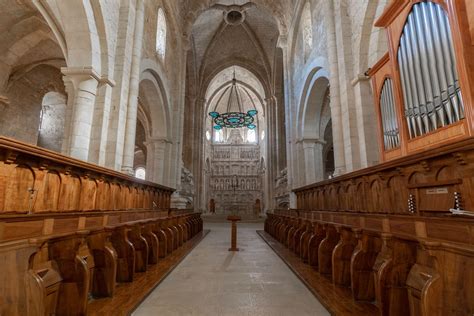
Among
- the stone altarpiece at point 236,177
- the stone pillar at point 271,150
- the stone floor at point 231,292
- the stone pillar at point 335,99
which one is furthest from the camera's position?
the stone altarpiece at point 236,177

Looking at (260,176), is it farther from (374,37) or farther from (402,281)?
(402,281)

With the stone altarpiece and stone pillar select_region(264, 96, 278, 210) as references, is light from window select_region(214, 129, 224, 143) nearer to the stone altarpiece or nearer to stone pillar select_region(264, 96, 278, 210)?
the stone altarpiece

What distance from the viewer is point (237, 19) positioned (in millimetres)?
17297

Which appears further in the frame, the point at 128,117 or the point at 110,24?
the point at 128,117

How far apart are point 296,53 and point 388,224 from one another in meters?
11.7

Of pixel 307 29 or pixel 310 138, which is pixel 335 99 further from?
pixel 307 29

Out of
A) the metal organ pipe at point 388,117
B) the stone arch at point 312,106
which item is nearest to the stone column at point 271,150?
the stone arch at point 312,106

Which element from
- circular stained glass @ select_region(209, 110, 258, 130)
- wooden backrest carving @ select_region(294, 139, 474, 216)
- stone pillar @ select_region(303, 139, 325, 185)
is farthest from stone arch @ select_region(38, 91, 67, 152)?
wooden backrest carving @ select_region(294, 139, 474, 216)

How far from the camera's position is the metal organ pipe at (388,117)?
447cm

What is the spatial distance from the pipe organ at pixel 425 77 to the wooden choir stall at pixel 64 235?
4.13 meters

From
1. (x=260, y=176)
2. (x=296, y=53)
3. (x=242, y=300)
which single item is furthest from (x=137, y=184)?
(x=260, y=176)

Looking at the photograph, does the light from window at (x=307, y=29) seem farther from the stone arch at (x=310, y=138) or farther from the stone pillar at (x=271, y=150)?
the stone pillar at (x=271, y=150)

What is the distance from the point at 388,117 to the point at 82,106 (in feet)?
21.4

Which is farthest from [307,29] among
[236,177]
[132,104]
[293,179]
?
[236,177]
